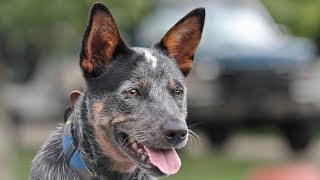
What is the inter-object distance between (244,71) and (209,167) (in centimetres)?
186

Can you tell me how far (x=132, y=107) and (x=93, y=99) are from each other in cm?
26

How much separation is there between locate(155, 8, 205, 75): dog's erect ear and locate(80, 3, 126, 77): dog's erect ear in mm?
363

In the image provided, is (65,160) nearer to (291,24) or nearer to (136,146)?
(136,146)

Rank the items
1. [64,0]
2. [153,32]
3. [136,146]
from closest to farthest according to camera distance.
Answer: [136,146]
[64,0]
[153,32]

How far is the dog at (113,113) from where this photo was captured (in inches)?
242

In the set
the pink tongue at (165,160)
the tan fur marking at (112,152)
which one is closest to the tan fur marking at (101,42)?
the tan fur marking at (112,152)

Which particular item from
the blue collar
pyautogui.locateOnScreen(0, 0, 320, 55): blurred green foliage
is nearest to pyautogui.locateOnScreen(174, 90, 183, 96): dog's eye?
the blue collar

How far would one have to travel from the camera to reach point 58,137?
649 centimetres

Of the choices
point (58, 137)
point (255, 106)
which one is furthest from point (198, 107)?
point (58, 137)

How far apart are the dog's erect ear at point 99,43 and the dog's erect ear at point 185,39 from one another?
0.36m

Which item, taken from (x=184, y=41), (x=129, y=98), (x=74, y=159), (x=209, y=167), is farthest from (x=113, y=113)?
(x=209, y=167)

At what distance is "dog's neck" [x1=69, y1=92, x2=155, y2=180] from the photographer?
6289mm

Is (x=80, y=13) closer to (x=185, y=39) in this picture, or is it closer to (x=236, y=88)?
(x=185, y=39)

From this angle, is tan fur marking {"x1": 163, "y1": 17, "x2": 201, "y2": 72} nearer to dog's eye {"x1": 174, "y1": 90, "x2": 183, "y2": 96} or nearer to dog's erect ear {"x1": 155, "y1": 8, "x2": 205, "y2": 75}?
dog's erect ear {"x1": 155, "y1": 8, "x2": 205, "y2": 75}
